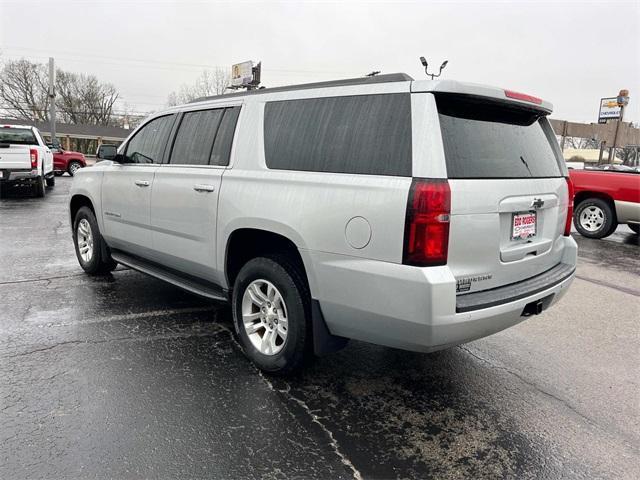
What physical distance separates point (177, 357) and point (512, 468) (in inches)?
94.3

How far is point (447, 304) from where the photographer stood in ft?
8.27

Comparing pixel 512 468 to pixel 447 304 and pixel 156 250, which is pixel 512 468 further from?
pixel 156 250

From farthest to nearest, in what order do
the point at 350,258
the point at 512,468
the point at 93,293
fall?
the point at 93,293
the point at 350,258
the point at 512,468

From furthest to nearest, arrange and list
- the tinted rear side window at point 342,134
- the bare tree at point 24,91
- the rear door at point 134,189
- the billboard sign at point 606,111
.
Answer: the bare tree at point 24,91
the billboard sign at point 606,111
the rear door at point 134,189
the tinted rear side window at point 342,134

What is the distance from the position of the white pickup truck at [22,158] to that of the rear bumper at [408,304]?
12613 millimetres

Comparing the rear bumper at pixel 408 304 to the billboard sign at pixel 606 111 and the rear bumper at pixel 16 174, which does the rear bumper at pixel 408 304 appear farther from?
the billboard sign at pixel 606 111

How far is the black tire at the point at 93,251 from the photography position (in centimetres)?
550

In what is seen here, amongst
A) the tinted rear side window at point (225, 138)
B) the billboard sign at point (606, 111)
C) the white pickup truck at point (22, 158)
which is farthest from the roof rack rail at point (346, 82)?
the billboard sign at point (606, 111)

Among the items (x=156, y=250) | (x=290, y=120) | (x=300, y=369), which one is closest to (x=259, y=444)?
(x=300, y=369)

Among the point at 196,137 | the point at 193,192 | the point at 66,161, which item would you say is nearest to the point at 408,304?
the point at 193,192

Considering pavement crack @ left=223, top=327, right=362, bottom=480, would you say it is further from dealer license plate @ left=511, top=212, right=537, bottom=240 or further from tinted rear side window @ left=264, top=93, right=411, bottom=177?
dealer license plate @ left=511, top=212, right=537, bottom=240

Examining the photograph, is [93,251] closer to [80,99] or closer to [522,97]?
[522,97]

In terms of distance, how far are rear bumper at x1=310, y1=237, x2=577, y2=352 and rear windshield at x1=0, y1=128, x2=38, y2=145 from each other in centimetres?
1431

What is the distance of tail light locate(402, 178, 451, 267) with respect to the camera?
251 cm
